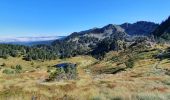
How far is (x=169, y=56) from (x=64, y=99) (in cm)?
16315

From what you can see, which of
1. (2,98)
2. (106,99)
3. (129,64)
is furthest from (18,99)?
(129,64)

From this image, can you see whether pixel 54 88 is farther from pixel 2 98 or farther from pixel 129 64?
pixel 129 64

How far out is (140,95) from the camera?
17.9 meters

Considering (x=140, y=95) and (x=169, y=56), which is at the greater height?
(x=140, y=95)

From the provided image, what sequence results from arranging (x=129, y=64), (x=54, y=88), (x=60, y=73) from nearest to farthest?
(x=54, y=88)
(x=60, y=73)
(x=129, y=64)

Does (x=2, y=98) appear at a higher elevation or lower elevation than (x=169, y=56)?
higher

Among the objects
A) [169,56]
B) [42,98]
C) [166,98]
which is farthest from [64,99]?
[169,56]

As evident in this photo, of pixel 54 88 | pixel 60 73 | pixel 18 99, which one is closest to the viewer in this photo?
pixel 18 99

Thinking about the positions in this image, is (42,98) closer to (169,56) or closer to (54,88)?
(54,88)

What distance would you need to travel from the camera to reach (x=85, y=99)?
17719 mm

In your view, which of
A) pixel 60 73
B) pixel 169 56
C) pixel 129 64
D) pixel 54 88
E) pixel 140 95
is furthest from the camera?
pixel 169 56

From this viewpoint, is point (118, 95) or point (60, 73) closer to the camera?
point (118, 95)

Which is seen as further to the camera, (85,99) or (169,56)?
(169,56)

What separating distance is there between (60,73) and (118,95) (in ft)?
106
